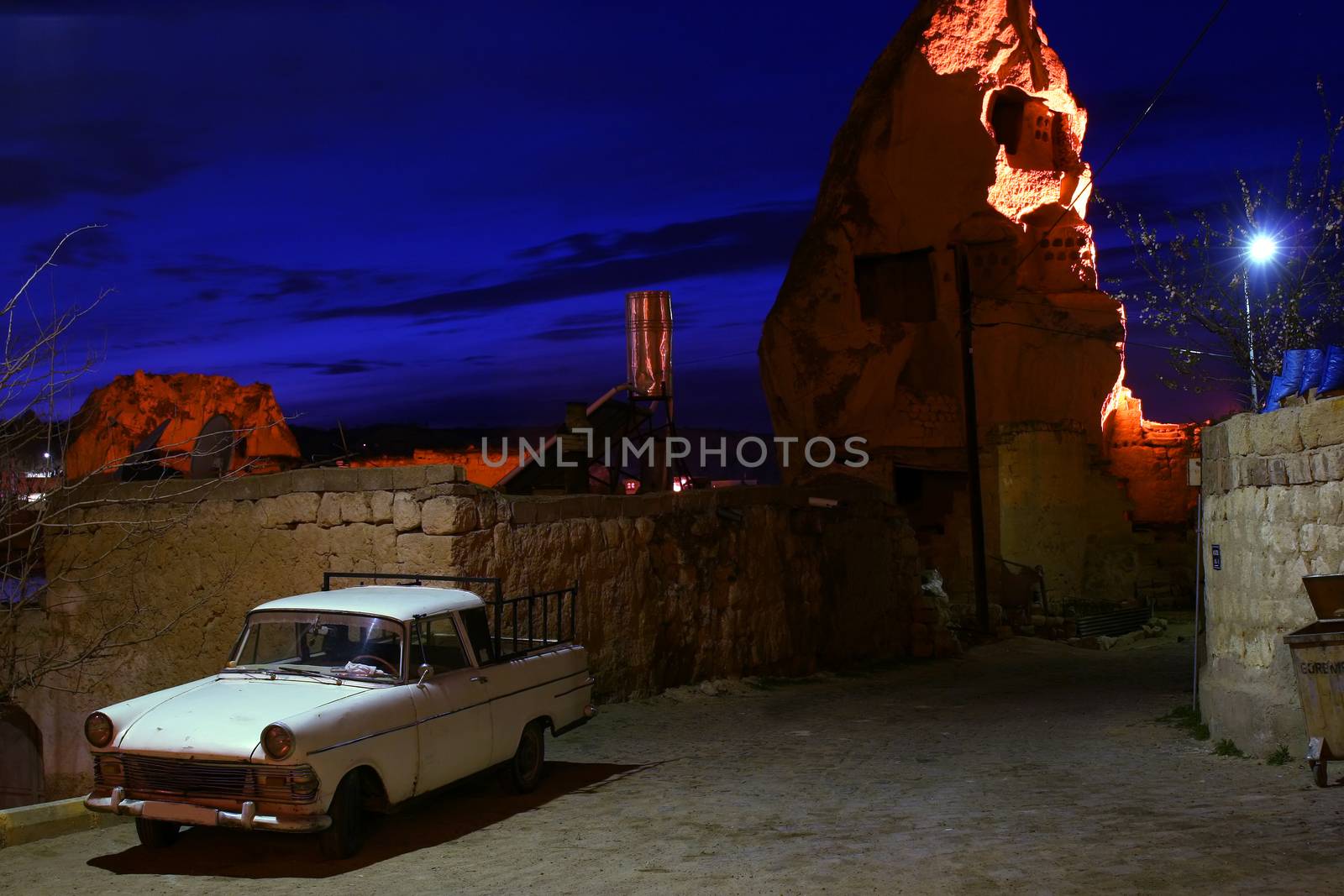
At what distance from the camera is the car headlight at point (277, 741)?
18.5ft

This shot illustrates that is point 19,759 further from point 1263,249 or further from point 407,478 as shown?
point 1263,249

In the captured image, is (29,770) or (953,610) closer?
(29,770)

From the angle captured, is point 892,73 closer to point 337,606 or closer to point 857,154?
point 857,154

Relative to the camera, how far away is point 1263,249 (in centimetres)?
2067

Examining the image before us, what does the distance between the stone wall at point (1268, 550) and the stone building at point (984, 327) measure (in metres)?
17.2

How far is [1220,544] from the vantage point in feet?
29.9

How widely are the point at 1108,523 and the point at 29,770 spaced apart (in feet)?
75.3

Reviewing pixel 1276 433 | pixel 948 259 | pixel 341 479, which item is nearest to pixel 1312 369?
pixel 1276 433

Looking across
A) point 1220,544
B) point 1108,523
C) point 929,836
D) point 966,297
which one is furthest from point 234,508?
point 1108,523

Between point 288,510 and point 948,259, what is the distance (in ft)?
65.8

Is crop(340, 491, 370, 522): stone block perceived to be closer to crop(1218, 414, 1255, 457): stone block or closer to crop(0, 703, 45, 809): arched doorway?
crop(0, 703, 45, 809): arched doorway

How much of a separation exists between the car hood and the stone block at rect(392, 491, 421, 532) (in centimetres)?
331

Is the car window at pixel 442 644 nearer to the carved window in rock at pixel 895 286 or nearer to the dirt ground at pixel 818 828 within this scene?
the dirt ground at pixel 818 828

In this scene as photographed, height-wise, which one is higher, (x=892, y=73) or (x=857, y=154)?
(x=892, y=73)
